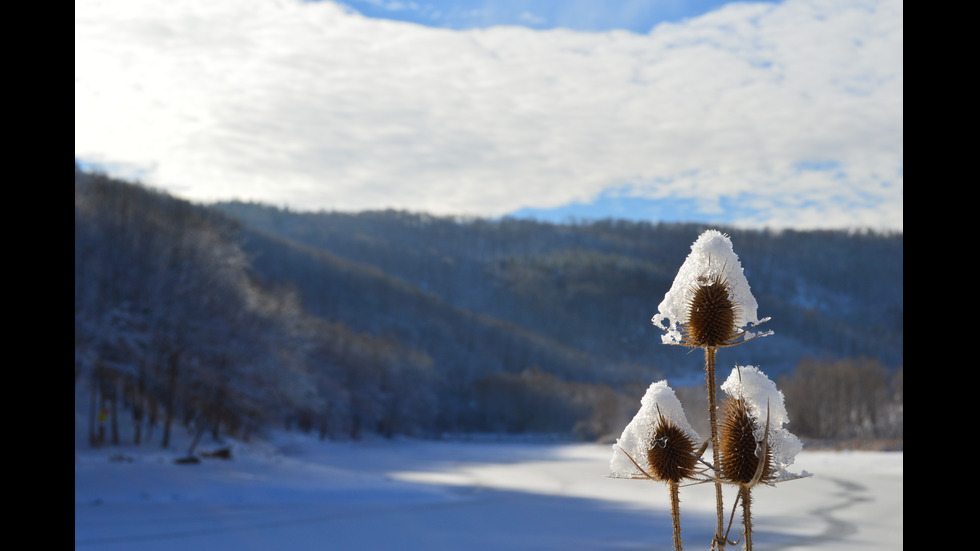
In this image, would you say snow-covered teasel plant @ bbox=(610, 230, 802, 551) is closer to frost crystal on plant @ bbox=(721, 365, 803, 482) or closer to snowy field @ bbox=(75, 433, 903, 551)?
frost crystal on plant @ bbox=(721, 365, 803, 482)

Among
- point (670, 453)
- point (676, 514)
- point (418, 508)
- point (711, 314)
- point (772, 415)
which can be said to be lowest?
point (418, 508)

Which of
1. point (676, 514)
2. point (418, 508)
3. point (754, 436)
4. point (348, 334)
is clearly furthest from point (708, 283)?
point (348, 334)

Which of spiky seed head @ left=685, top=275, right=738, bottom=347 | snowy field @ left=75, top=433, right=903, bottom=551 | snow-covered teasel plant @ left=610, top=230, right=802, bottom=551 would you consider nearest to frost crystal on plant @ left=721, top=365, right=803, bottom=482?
snow-covered teasel plant @ left=610, top=230, right=802, bottom=551

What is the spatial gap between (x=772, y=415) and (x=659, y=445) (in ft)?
1.16

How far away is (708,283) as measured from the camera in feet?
8.33

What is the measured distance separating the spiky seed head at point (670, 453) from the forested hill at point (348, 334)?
2886 centimetres

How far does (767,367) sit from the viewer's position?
119 meters

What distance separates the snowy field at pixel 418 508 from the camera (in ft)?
57.6

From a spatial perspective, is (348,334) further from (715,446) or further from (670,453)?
(715,446)

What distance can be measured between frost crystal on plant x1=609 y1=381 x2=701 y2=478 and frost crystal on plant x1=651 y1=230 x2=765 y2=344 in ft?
0.66

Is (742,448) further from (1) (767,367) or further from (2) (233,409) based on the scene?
(1) (767,367)

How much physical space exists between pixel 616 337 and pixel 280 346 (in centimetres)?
13094

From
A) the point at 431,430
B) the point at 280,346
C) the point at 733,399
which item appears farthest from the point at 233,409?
the point at 431,430

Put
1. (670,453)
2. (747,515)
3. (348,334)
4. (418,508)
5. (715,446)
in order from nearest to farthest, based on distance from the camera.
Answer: (747,515), (715,446), (670,453), (418,508), (348,334)
